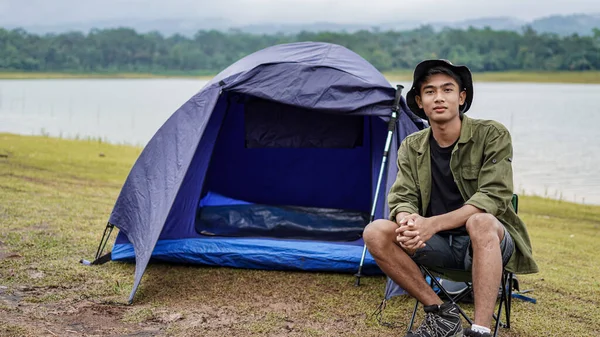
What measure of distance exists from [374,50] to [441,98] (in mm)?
43901

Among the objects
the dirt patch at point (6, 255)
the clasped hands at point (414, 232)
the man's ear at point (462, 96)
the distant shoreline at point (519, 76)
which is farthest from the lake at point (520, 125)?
the clasped hands at point (414, 232)

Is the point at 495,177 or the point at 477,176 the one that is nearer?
the point at 495,177

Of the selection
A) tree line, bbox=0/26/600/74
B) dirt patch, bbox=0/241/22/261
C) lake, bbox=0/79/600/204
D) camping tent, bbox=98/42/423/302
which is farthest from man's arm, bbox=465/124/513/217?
tree line, bbox=0/26/600/74

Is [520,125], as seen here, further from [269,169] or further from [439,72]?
[439,72]

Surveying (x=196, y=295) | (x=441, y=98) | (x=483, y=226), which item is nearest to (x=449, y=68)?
(x=441, y=98)

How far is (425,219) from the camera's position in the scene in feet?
10.6

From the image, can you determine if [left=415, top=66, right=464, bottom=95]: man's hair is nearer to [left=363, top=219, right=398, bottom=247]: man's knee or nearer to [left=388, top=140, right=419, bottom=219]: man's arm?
[left=388, top=140, right=419, bottom=219]: man's arm

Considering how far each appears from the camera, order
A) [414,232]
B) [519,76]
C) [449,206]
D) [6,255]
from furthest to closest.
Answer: [519,76], [6,255], [449,206], [414,232]

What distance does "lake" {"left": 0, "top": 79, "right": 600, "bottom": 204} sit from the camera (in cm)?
1423

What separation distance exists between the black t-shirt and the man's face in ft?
0.56

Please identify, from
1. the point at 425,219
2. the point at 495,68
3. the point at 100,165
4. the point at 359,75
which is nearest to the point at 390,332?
the point at 425,219

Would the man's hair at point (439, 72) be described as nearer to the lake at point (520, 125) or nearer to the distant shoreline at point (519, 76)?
the lake at point (520, 125)

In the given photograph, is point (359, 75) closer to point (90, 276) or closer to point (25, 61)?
point (90, 276)

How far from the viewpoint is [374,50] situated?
46.5m
